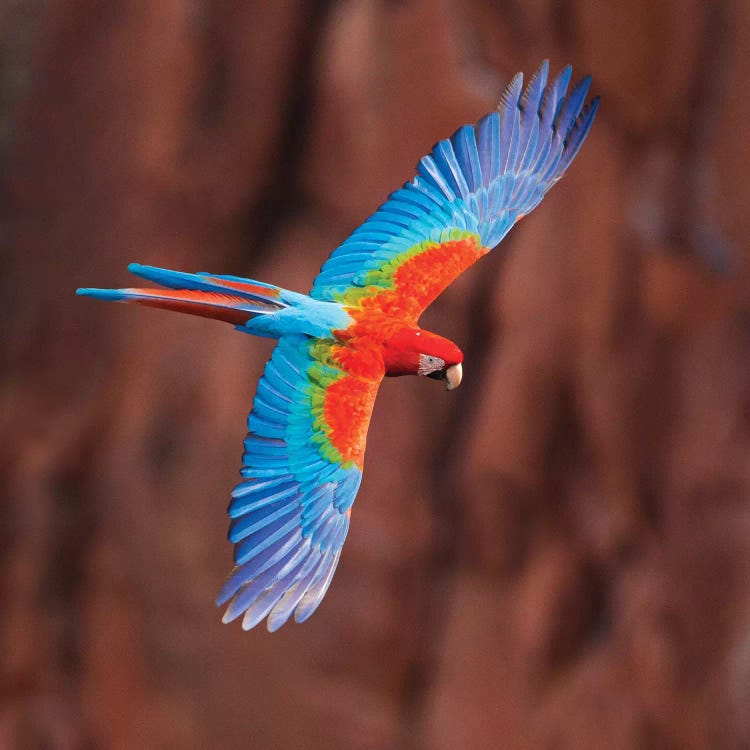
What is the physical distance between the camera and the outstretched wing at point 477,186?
1096 millimetres

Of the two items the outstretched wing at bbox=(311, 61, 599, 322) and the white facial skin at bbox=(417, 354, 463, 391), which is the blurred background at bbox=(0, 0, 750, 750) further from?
the white facial skin at bbox=(417, 354, 463, 391)

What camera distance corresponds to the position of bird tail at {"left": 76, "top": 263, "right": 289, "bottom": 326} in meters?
0.96

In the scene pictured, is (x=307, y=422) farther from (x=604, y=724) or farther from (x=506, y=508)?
(x=604, y=724)

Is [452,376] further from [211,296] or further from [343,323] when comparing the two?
[211,296]

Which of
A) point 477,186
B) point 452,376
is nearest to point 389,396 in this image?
point 477,186

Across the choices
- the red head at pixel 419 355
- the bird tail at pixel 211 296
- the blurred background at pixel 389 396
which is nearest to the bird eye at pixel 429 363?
the red head at pixel 419 355

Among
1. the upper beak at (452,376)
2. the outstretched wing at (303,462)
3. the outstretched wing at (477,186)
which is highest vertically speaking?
the outstretched wing at (477,186)

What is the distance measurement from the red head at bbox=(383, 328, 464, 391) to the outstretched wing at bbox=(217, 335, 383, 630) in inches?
0.6

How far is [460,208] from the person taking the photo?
44.5 inches

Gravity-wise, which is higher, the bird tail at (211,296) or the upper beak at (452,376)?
the bird tail at (211,296)

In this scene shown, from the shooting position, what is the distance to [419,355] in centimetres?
98

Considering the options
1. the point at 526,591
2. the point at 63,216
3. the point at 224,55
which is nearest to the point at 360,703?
the point at 526,591

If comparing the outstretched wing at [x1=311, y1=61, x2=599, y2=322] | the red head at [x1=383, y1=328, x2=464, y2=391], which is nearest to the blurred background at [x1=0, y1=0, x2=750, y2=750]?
the outstretched wing at [x1=311, y1=61, x2=599, y2=322]

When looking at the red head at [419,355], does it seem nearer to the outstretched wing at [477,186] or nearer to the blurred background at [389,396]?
the outstretched wing at [477,186]
